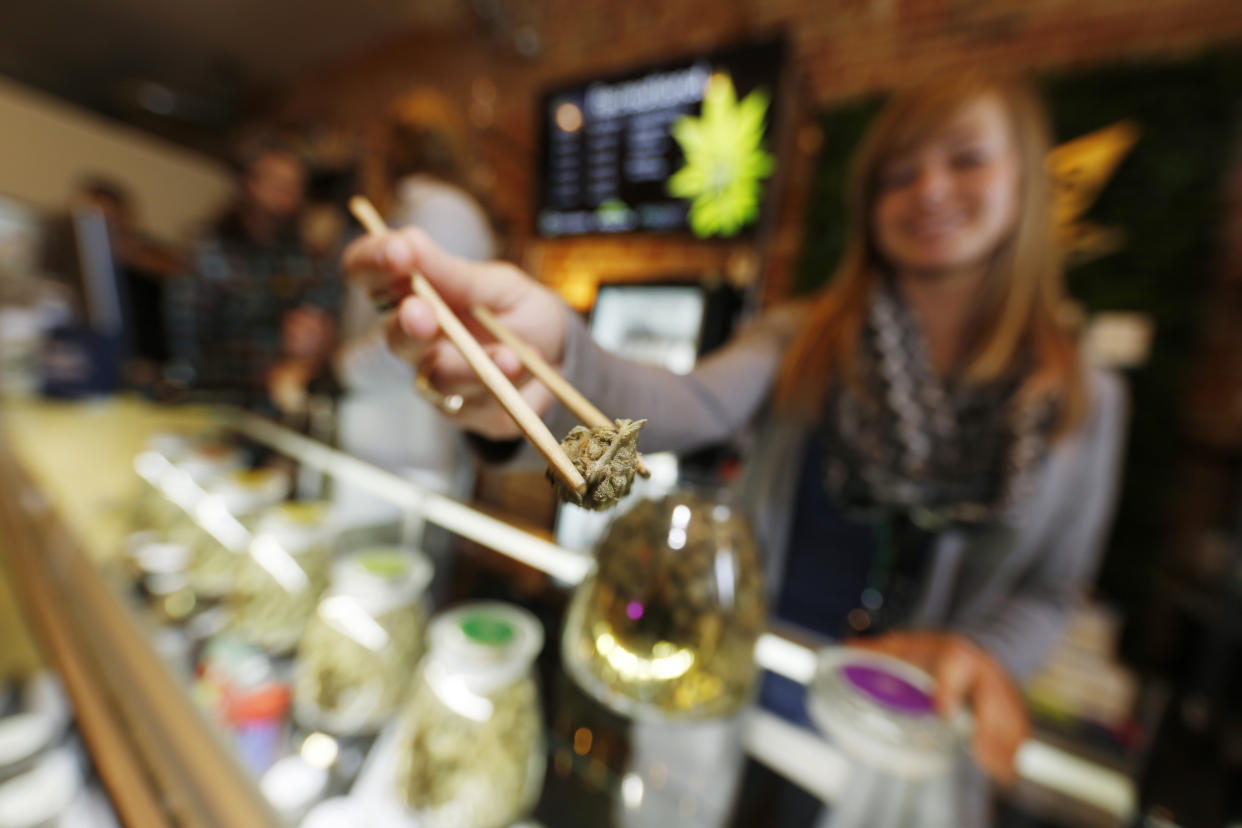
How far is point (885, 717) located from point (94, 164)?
15.0 feet

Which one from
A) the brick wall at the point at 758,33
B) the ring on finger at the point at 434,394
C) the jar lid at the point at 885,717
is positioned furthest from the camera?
the brick wall at the point at 758,33

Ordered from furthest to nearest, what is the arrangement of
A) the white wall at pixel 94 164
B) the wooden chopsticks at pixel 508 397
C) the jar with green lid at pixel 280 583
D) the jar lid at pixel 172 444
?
the white wall at pixel 94 164
the jar lid at pixel 172 444
the jar with green lid at pixel 280 583
the wooden chopsticks at pixel 508 397

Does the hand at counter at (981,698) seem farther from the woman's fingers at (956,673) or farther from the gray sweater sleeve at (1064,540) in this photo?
the gray sweater sleeve at (1064,540)

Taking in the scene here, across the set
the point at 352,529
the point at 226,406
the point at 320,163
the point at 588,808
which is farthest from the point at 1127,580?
the point at 320,163

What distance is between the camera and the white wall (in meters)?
1.63

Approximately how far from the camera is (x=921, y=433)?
111cm

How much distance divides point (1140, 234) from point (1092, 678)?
1.62 m

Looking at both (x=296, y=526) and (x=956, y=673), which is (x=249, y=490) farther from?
(x=956, y=673)

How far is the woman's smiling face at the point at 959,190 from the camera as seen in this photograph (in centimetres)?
99

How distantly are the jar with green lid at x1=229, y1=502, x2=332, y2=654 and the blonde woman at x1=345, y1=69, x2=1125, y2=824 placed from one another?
72 cm

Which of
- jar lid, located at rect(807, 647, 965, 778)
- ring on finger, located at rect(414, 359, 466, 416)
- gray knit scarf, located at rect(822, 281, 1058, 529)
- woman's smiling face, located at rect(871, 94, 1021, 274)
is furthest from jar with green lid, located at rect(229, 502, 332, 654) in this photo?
Result: woman's smiling face, located at rect(871, 94, 1021, 274)

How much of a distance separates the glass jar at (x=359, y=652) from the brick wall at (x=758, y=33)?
0.74 meters

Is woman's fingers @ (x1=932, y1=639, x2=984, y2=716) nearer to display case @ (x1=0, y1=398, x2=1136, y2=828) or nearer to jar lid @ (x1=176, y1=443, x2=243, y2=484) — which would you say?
display case @ (x1=0, y1=398, x2=1136, y2=828)

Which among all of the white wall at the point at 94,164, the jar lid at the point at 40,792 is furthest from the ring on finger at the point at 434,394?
the white wall at the point at 94,164
